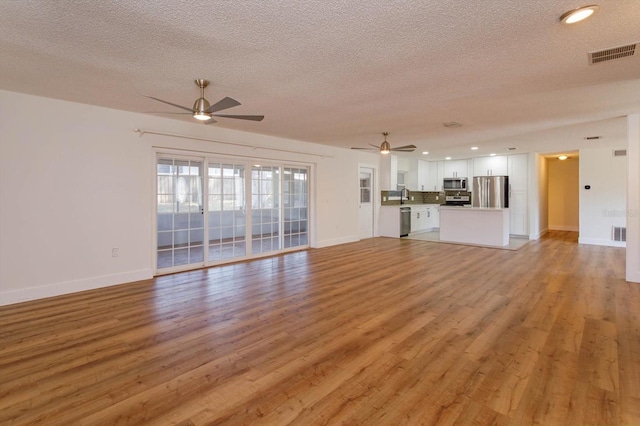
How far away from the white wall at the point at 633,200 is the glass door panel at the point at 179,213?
668 cm

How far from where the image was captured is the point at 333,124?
5.38 m

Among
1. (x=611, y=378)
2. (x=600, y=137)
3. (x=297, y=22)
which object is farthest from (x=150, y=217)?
(x=600, y=137)

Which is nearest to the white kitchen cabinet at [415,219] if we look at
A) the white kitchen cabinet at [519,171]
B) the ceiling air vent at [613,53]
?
the white kitchen cabinet at [519,171]

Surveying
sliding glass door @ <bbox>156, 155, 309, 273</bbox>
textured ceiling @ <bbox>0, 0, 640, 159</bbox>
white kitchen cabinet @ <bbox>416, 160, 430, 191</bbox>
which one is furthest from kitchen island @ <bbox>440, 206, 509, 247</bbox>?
sliding glass door @ <bbox>156, 155, 309, 273</bbox>

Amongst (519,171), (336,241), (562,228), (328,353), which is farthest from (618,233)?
(328,353)

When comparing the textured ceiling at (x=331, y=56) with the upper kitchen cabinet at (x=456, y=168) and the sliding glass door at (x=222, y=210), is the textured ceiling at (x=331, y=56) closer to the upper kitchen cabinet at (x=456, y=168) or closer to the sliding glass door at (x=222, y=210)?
the sliding glass door at (x=222, y=210)

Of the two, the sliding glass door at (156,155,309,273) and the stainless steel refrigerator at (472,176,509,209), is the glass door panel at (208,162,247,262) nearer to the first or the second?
the sliding glass door at (156,155,309,273)

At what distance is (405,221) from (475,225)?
2.00 metres

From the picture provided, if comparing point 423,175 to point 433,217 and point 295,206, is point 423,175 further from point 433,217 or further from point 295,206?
point 295,206

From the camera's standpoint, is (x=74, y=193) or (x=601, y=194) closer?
(x=74, y=193)

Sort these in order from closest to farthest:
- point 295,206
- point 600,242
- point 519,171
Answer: point 295,206 < point 600,242 < point 519,171

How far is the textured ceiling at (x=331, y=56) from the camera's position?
214cm

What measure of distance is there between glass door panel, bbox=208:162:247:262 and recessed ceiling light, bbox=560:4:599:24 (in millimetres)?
5020

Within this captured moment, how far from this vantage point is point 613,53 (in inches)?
108
